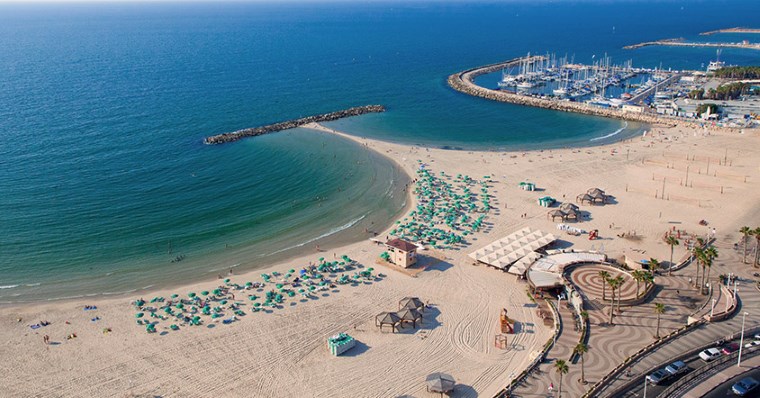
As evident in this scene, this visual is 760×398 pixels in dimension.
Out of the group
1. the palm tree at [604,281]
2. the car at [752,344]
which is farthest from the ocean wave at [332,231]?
the car at [752,344]

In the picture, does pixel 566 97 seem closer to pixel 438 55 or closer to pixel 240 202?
pixel 438 55

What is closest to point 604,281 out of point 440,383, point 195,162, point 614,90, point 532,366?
point 532,366

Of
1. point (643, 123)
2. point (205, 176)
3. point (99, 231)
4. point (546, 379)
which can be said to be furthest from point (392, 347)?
point (643, 123)

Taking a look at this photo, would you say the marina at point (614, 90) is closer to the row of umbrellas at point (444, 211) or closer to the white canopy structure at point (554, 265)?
the row of umbrellas at point (444, 211)

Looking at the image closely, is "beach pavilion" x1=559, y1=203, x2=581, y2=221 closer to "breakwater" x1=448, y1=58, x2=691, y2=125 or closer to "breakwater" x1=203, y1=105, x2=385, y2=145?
"breakwater" x1=448, y1=58, x2=691, y2=125

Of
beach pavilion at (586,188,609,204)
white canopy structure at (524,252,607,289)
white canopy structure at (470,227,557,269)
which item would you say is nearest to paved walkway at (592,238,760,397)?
white canopy structure at (524,252,607,289)
